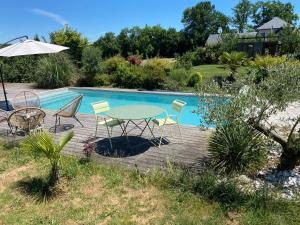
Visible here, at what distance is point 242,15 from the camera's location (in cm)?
6300

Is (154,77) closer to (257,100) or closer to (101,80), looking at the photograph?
(101,80)

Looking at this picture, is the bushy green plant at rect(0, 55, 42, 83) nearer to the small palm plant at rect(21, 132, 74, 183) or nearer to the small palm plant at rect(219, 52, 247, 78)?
the small palm plant at rect(219, 52, 247, 78)

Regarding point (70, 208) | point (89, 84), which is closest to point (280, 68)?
point (70, 208)

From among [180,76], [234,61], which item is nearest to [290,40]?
[234,61]

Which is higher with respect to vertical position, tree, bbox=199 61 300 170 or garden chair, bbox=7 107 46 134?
tree, bbox=199 61 300 170

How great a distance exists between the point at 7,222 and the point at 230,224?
309cm

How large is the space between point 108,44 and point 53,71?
24.9m

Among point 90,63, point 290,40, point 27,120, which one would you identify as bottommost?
point 27,120

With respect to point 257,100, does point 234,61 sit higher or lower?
higher

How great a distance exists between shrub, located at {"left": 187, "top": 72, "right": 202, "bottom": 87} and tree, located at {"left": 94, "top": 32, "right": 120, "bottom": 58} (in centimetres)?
2551

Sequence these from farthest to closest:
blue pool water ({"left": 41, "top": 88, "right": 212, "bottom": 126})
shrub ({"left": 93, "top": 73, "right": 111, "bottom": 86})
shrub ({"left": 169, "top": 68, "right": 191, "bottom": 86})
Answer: shrub ({"left": 93, "top": 73, "right": 111, "bottom": 86}), shrub ({"left": 169, "top": 68, "right": 191, "bottom": 86}), blue pool water ({"left": 41, "top": 88, "right": 212, "bottom": 126})

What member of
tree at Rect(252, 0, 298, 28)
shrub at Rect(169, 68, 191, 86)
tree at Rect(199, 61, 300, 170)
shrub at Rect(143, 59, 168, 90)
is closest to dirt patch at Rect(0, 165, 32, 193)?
tree at Rect(199, 61, 300, 170)

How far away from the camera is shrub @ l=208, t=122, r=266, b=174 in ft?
17.3

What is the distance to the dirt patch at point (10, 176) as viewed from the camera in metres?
5.39
